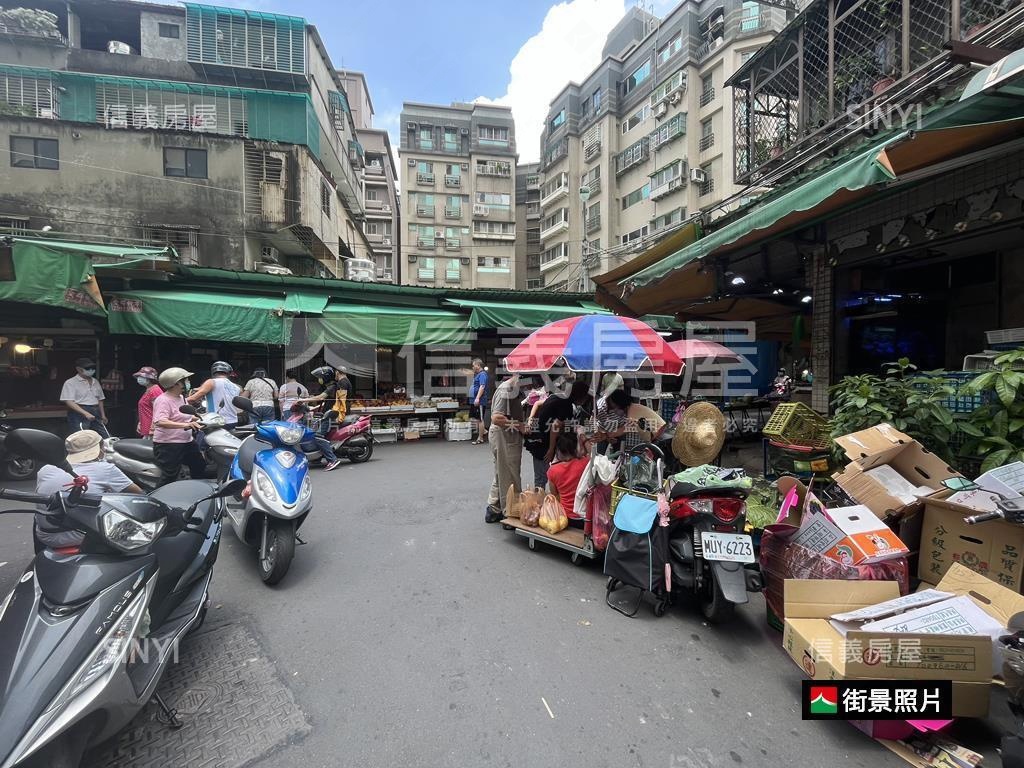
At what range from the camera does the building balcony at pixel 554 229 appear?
34.2m

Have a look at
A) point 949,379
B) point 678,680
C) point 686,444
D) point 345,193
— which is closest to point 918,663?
point 678,680

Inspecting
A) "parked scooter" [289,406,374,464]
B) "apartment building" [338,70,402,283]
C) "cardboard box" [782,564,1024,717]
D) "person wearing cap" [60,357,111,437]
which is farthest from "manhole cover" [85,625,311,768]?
"apartment building" [338,70,402,283]

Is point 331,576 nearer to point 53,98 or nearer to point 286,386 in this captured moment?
point 286,386

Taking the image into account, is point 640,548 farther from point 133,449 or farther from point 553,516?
point 133,449

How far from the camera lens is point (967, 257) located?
227 inches

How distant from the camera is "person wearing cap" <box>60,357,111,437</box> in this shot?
6.66 meters

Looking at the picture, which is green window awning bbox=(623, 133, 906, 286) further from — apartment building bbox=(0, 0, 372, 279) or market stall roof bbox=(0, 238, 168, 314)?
apartment building bbox=(0, 0, 372, 279)

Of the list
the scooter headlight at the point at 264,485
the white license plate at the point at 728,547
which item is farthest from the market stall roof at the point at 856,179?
the scooter headlight at the point at 264,485

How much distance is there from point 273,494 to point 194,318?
663 centimetres

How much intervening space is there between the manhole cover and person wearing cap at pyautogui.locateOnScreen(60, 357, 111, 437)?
6107mm

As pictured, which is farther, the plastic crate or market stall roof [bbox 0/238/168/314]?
market stall roof [bbox 0/238/168/314]

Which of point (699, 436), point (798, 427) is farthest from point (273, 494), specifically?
point (798, 427)

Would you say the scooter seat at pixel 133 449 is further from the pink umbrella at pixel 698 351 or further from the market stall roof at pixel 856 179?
the pink umbrella at pixel 698 351

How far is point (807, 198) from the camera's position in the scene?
12.1 feet
